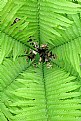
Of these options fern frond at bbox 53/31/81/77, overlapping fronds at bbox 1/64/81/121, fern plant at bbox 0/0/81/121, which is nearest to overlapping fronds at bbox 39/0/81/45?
fern plant at bbox 0/0/81/121

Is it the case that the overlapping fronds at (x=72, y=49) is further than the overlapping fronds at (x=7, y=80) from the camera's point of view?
Yes

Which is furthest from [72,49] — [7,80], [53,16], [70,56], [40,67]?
[7,80]

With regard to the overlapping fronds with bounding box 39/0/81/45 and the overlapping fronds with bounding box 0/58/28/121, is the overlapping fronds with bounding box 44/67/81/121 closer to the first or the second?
the overlapping fronds with bounding box 0/58/28/121

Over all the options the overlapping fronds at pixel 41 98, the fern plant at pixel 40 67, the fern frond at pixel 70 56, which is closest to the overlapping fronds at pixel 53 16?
the fern plant at pixel 40 67

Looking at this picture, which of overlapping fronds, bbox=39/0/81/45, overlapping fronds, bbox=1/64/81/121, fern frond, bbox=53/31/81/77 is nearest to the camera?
overlapping fronds, bbox=1/64/81/121

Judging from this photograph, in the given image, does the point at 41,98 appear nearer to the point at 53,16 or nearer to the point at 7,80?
the point at 7,80

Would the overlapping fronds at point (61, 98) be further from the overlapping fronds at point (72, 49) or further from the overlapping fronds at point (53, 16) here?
the overlapping fronds at point (53, 16)

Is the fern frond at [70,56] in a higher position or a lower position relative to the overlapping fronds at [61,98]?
higher

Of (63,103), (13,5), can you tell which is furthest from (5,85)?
(13,5)
